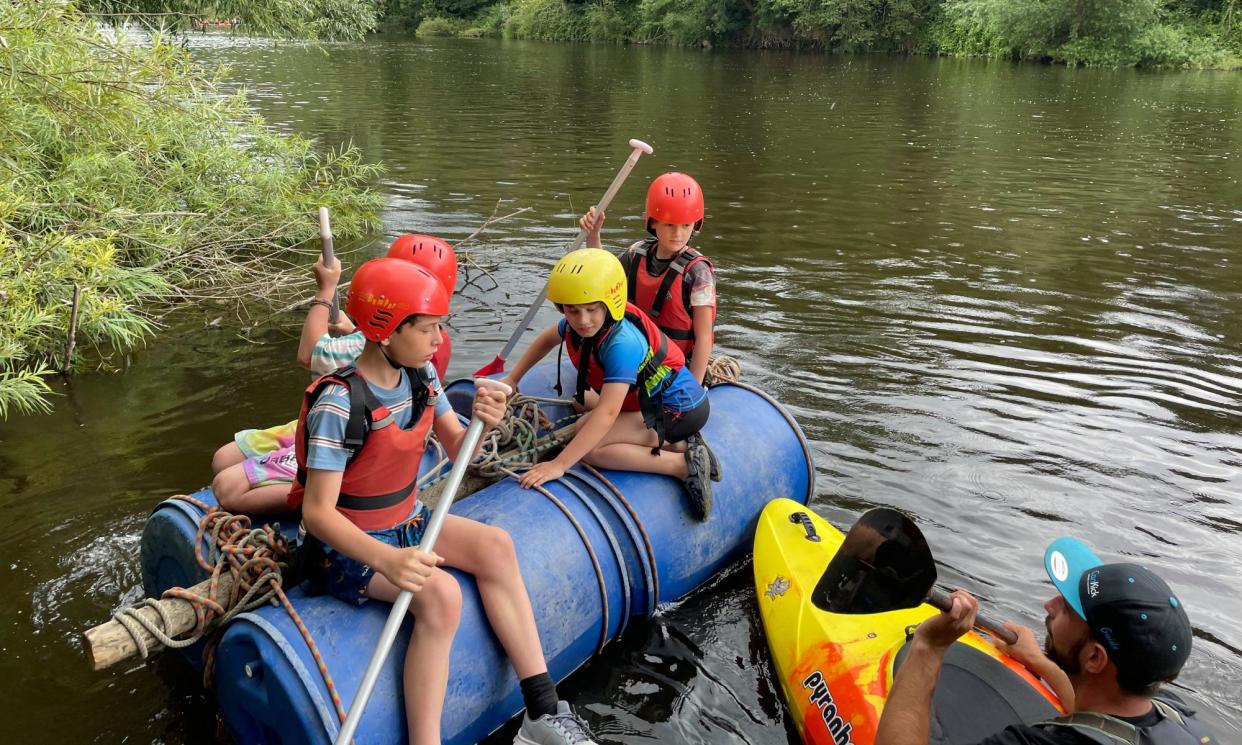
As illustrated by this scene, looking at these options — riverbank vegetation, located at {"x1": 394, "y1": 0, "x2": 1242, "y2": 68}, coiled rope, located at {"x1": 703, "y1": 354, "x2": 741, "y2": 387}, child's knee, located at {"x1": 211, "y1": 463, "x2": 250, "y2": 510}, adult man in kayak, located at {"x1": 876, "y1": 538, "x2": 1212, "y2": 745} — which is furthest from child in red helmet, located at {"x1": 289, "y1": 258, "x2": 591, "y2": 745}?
riverbank vegetation, located at {"x1": 394, "y1": 0, "x2": 1242, "y2": 68}

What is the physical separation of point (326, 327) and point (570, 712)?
1978 millimetres

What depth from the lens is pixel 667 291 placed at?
216 inches

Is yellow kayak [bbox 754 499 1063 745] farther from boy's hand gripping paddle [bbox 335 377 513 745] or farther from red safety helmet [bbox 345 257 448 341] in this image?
red safety helmet [bbox 345 257 448 341]

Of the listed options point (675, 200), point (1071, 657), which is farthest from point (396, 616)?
point (675, 200)

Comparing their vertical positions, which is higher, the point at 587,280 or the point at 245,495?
the point at 587,280

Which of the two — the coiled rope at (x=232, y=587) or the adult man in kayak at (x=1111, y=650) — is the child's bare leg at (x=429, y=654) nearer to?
the coiled rope at (x=232, y=587)

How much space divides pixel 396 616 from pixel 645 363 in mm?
1936

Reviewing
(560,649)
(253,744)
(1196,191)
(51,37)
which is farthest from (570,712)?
(1196,191)

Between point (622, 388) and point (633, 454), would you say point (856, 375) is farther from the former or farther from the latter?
point (622, 388)

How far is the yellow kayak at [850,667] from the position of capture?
3555mm

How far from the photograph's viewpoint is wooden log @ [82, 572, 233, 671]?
320cm

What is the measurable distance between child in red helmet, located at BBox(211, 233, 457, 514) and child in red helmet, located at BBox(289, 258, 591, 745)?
0.33 meters

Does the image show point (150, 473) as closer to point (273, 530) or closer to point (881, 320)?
point (273, 530)

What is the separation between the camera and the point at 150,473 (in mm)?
6004
